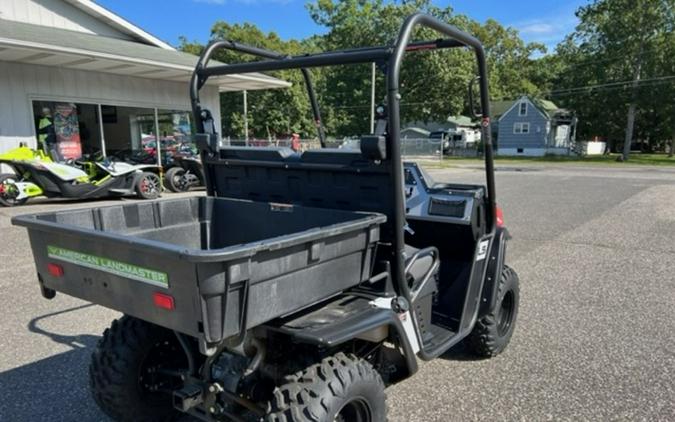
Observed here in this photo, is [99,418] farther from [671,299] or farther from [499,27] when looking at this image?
[499,27]

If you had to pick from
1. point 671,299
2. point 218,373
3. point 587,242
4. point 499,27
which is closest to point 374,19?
point 499,27

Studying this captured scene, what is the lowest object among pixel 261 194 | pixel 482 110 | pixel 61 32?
pixel 261 194

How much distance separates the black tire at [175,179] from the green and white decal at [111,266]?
1057cm

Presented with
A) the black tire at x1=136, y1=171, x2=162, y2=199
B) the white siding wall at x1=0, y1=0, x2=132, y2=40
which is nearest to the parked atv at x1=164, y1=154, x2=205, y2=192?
the black tire at x1=136, y1=171, x2=162, y2=199

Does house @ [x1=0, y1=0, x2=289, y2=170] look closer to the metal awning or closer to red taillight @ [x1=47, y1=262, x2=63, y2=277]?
the metal awning

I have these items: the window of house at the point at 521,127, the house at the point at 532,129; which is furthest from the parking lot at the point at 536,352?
the window of house at the point at 521,127

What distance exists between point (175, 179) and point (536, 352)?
1048 cm

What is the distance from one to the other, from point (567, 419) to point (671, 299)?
2.91m

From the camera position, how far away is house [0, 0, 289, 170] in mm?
11438

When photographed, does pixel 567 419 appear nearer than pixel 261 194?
Yes

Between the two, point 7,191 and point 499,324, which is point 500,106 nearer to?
point 7,191

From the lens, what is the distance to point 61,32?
13328 mm

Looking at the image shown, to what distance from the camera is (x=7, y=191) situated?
9625mm

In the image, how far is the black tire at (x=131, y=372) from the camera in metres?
2.47
